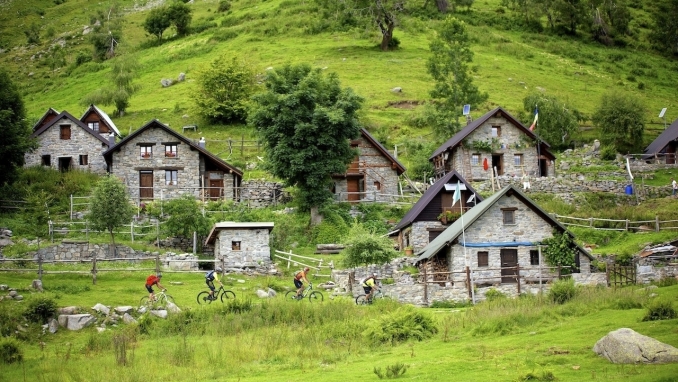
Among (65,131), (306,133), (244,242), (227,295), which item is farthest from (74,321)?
(65,131)

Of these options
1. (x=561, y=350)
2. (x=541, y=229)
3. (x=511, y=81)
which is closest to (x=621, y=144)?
(x=511, y=81)

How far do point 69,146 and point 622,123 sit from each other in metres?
45.6

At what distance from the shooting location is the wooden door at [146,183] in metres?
72.6

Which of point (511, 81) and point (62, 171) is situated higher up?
point (511, 81)

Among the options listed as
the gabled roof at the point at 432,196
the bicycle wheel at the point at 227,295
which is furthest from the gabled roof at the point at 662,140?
the bicycle wheel at the point at 227,295

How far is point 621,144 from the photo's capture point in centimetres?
8625

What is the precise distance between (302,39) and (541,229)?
77561 mm

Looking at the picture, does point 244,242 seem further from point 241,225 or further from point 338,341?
point 338,341

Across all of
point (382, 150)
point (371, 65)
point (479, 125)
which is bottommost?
point (382, 150)

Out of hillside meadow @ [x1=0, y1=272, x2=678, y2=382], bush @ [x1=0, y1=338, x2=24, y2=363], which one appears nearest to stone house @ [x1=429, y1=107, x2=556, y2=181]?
hillside meadow @ [x1=0, y1=272, x2=678, y2=382]

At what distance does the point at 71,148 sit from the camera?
7794 centimetres

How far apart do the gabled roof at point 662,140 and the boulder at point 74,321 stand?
2214 inches

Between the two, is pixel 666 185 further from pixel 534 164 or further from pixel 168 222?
pixel 168 222

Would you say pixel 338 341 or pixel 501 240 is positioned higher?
pixel 501 240
